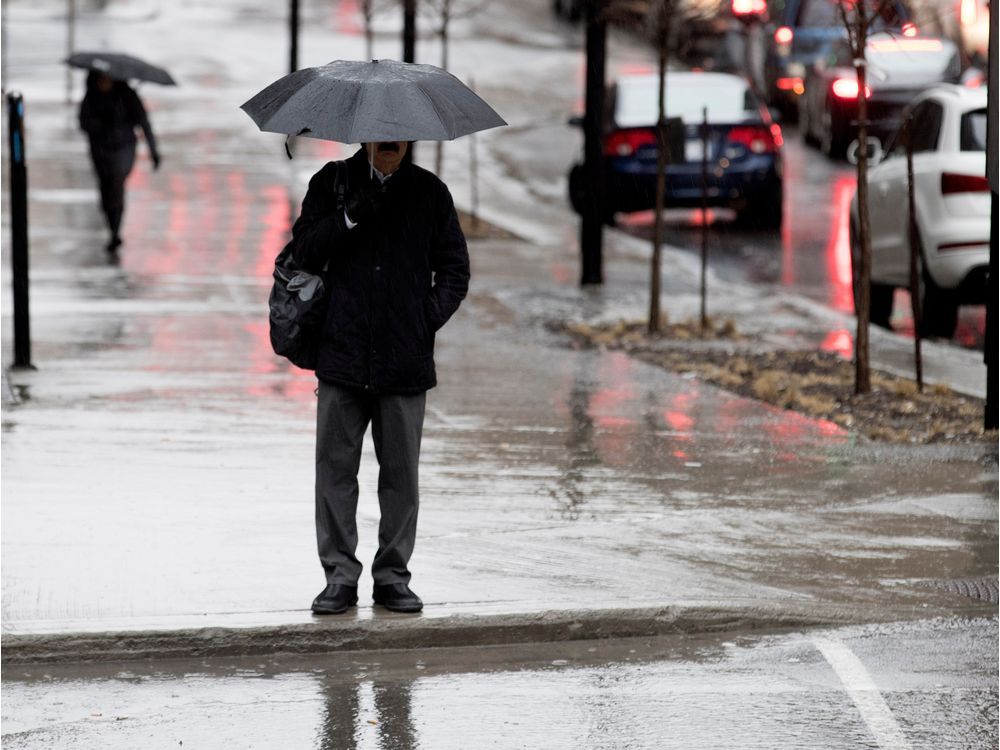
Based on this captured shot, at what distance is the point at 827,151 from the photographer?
27.9 m

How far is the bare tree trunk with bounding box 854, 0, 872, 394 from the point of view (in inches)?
420

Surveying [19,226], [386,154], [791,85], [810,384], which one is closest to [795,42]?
[791,85]

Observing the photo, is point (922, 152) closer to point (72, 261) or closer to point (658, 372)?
point (658, 372)

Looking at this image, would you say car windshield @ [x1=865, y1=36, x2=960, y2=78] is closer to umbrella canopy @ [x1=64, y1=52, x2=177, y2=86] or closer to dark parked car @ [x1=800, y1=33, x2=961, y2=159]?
dark parked car @ [x1=800, y1=33, x2=961, y2=159]

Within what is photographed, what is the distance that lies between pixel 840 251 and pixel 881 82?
8066 millimetres

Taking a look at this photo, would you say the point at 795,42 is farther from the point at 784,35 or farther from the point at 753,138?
the point at 753,138

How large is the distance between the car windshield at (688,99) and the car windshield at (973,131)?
7091mm

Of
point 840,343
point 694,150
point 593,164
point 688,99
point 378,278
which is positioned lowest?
point 840,343

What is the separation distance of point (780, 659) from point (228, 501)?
270 cm

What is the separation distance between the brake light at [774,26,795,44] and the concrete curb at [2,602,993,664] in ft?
81.1

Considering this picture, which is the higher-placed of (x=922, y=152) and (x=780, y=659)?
(x=922, y=152)

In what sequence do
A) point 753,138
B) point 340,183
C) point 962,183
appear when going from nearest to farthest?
point 340,183
point 962,183
point 753,138

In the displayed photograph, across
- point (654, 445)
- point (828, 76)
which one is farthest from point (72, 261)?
point (828, 76)

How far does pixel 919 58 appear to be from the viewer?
27.2 meters
